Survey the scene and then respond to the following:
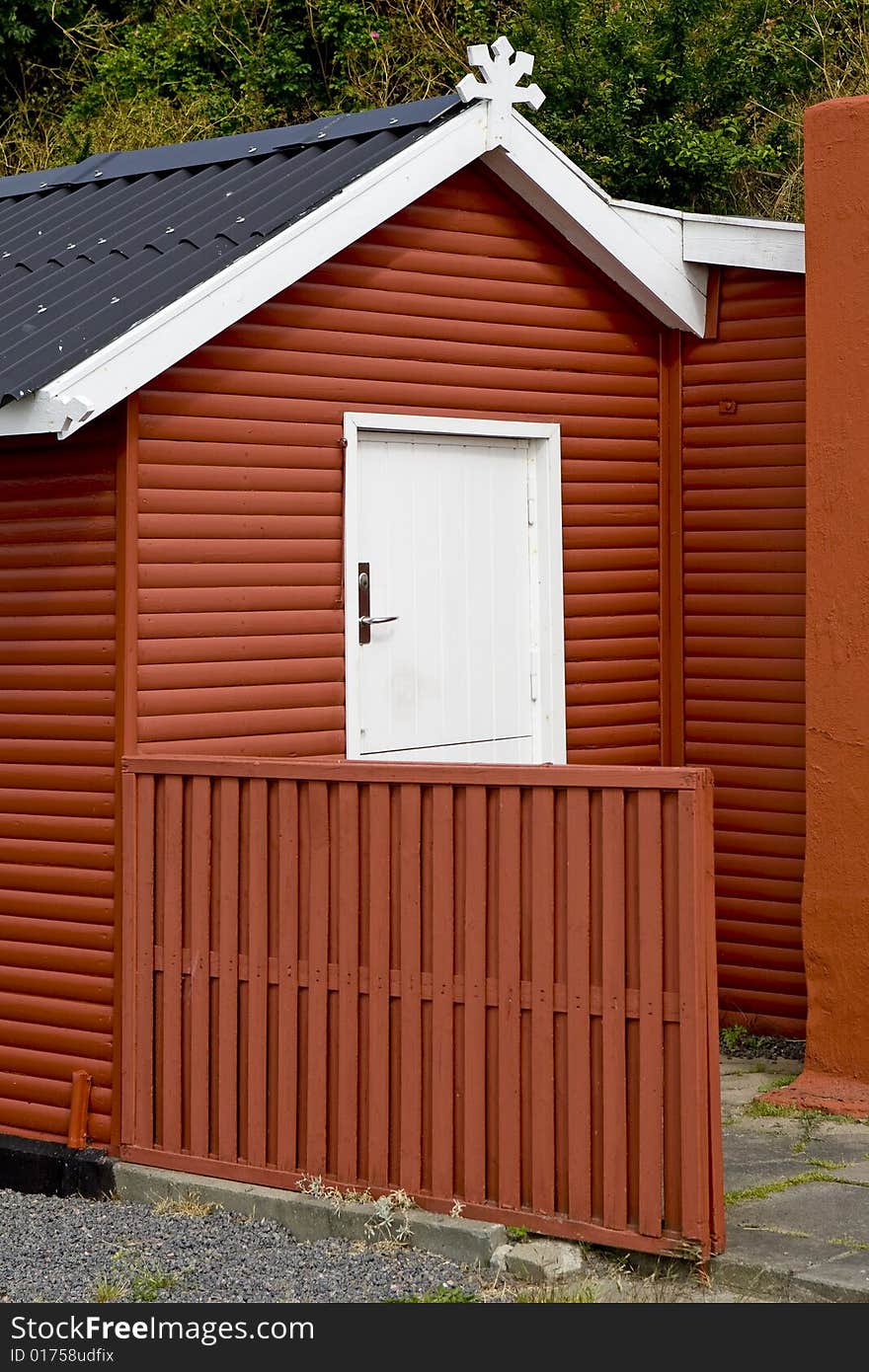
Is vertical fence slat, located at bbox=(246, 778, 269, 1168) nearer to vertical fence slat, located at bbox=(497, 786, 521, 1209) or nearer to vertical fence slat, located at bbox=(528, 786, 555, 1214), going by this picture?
vertical fence slat, located at bbox=(497, 786, 521, 1209)

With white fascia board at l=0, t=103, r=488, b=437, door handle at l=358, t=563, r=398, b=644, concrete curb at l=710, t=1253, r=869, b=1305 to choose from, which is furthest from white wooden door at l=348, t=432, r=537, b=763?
concrete curb at l=710, t=1253, r=869, b=1305

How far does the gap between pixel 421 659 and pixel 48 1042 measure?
227 centimetres

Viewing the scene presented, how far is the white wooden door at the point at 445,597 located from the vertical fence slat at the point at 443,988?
183cm

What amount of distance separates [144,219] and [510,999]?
13.1 feet

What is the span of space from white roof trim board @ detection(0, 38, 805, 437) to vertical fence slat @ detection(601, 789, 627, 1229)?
7.56ft

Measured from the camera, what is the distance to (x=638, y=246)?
27.7ft

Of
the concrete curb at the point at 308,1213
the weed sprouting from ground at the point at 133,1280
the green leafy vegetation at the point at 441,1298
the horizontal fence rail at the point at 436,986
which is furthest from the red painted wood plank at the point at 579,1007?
the weed sprouting from ground at the point at 133,1280

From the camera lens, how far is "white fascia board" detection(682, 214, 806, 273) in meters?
8.30

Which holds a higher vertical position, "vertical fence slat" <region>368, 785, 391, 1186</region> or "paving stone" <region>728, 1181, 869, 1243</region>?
"vertical fence slat" <region>368, 785, 391, 1186</region>

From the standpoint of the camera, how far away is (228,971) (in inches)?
248

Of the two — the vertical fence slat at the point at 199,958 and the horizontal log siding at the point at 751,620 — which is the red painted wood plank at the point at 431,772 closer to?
the vertical fence slat at the point at 199,958

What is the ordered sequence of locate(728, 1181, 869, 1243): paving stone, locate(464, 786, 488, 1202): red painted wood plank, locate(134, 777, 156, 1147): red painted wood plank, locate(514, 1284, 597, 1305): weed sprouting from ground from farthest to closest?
locate(134, 777, 156, 1147): red painted wood plank < locate(464, 786, 488, 1202): red painted wood plank < locate(728, 1181, 869, 1243): paving stone < locate(514, 1284, 597, 1305): weed sprouting from ground

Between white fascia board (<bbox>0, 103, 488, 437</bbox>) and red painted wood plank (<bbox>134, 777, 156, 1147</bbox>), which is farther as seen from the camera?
red painted wood plank (<bbox>134, 777, 156, 1147</bbox>)

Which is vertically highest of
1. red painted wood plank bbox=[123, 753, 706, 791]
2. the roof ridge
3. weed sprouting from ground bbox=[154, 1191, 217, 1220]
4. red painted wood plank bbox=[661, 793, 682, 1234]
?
the roof ridge
